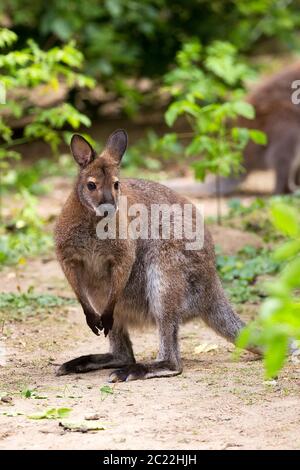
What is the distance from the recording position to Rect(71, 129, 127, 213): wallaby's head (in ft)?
15.6

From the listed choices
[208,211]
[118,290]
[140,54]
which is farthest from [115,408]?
[140,54]

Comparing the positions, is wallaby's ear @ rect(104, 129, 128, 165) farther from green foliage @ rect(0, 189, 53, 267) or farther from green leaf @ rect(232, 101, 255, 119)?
green leaf @ rect(232, 101, 255, 119)

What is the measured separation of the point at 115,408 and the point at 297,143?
5.57 meters

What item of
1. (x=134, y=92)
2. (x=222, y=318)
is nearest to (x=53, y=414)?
(x=222, y=318)

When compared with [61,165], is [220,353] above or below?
below

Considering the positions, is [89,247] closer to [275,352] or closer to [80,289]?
[80,289]

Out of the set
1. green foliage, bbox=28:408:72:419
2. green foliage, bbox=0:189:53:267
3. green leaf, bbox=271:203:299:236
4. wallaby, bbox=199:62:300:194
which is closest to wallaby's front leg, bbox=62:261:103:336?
green foliage, bbox=28:408:72:419

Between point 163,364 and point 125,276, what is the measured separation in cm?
48

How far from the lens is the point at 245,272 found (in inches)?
260

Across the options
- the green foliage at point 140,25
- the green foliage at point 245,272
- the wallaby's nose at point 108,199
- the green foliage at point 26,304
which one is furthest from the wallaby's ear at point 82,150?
the green foliage at point 140,25

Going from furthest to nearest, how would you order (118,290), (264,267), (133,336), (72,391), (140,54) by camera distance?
(140,54) < (264,267) < (133,336) < (118,290) < (72,391)

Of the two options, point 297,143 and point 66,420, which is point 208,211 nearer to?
point 297,143

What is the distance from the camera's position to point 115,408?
13.7ft

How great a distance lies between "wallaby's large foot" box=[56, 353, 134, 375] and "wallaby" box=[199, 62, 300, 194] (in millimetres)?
4461
